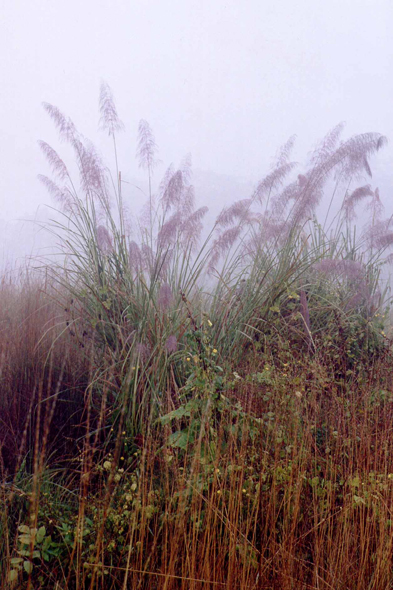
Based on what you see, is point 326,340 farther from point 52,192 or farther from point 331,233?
point 52,192

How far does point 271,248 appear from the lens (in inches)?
164

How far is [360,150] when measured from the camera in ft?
14.0

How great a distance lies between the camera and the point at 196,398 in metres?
2.20

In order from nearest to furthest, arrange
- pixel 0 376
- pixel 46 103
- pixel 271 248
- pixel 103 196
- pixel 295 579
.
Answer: pixel 295 579, pixel 0 376, pixel 103 196, pixel 46 103, pixel 271 248

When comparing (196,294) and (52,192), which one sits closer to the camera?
(196,294)

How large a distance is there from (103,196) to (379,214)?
3.86m

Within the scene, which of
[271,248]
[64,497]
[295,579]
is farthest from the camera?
[271,248]

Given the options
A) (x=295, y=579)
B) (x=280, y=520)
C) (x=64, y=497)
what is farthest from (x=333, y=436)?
(x=64, y=497)

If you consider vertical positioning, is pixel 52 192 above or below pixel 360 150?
below

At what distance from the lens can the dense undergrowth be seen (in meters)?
1.62

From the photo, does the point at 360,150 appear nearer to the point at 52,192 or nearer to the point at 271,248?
the point at 271,248

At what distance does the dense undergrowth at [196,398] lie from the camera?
1617 millimetres

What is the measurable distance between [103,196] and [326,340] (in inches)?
82.2

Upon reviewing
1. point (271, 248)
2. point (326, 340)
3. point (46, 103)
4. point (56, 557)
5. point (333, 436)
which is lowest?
point (56, 557)
